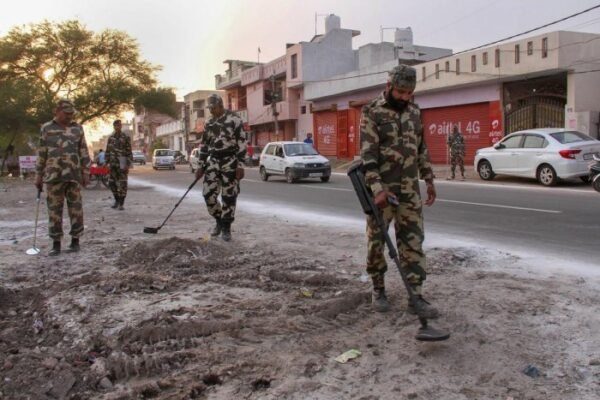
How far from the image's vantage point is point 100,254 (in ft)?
21.0

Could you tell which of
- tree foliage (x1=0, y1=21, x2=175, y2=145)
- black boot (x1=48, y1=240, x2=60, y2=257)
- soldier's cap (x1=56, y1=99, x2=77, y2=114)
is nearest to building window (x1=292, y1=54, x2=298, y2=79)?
tree foliage (x1=0, y1=21, x2=175, y2=145)

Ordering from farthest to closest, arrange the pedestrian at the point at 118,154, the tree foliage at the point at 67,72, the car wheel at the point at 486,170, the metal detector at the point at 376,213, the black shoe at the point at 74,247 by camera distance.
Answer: the tree foliage at the point at 67,72
the car wheel at the point at 486,170
the pedestrian at the point at 118,154
the black shoe at the point at 74,247
the metal detector at the point at 376,213

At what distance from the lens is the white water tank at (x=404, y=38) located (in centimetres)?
3469

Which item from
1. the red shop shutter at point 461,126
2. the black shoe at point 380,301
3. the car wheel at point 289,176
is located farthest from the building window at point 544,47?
the black shoe at point 380,301

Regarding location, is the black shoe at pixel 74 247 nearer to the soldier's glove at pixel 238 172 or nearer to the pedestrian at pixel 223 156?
the pedestrian at pixel 223 156

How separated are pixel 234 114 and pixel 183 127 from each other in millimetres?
66388

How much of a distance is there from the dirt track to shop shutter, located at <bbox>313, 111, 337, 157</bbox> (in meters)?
30.3

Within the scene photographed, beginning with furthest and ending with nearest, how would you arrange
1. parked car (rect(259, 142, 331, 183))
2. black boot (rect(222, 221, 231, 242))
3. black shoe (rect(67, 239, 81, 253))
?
1. parked car (rect(259, 142, 331, 183))
2. black boot (rect(222, 221, 231, 242))
3. black shoe (rect(67, 239, 81, 253))

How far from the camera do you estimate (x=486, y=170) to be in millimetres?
17141

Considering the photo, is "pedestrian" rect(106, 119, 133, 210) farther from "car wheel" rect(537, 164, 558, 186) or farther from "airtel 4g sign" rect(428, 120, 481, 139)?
"airtel 4g sign" rect(428, 120, 481, 139)

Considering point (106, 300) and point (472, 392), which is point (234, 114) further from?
point (472, 392)

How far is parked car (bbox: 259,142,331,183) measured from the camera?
18.6 metres

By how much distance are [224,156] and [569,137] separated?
11065 millimetres

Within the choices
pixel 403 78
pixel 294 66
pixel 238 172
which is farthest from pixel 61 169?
pixel 294 66
